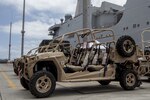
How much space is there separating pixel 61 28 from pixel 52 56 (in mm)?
57985

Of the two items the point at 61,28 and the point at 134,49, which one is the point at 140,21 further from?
the point at 61,28

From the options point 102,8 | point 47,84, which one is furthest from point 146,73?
point 102,8

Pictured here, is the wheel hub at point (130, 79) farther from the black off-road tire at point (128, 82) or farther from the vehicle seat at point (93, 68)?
the vehicle seat at point (93, 68)

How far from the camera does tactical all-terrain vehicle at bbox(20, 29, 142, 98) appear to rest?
11.0 metres

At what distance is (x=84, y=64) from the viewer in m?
12.3

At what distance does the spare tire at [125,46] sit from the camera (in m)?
12.2

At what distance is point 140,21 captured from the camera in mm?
37688

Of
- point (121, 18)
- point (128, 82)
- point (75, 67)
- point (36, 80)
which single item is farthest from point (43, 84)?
point (121, 18)

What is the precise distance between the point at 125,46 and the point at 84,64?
1.45 m

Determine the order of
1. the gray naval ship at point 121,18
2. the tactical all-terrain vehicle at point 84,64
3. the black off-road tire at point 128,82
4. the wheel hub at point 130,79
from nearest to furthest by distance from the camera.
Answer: the tactical all-terrain vehicle at point 84,64, the black off-road tire at point 128,82, the wheel hub at point 130,79, the gray naval ship at point 121,18

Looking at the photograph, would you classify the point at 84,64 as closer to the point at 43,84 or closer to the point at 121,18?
the point at 43,84

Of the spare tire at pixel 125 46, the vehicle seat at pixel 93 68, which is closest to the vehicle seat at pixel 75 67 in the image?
the vehicle seat at pixel 93 68

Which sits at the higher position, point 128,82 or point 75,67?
point 75,67

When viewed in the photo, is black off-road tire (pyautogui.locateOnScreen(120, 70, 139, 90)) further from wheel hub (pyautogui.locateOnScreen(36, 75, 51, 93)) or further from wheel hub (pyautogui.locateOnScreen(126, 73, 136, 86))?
wheel hub (pyautogui.locateOnScreen(36, 75, 51, 93))
